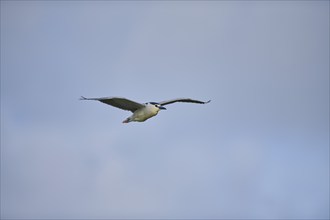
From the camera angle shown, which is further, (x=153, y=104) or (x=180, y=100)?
→ (x=180, y=100)

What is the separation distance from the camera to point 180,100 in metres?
43.8

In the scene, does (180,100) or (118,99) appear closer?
(118,99)

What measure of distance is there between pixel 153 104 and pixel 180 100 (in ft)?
11.8

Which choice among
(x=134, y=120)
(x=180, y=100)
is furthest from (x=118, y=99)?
(x=180, y=100)

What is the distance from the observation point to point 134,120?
134 ft

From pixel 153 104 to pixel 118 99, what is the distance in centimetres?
203

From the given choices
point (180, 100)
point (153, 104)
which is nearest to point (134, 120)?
point (153, 104)

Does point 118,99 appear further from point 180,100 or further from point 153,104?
point 180,100

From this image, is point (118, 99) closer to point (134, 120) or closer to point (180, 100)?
point (134, 120)

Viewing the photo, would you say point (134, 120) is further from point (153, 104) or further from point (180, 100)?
point (180, 100)

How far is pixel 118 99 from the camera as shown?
39.5 metres

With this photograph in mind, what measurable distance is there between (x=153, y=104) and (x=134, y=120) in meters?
1.33

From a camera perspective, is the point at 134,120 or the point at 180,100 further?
the point at 180,100

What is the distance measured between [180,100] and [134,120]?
13.0 feet
